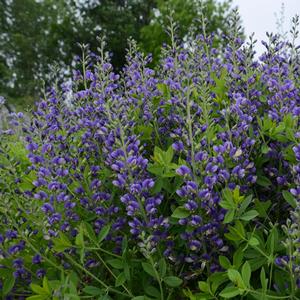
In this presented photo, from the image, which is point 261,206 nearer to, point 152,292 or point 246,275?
point 246,275

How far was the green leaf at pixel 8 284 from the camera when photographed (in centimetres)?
219

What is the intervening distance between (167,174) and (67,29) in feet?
95.6

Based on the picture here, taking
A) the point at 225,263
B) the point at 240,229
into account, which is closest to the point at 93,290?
the point at 225,263

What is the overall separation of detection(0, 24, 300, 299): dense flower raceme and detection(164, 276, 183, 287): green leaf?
0.11 metres

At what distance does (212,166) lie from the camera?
1.99m

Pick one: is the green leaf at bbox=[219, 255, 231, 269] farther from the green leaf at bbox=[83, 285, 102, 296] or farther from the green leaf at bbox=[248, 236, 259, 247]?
the green leaf at bbox=[83, 285, 102, 296]

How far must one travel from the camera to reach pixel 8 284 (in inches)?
87.5

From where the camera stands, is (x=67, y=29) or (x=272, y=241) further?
(x=67, y=29)

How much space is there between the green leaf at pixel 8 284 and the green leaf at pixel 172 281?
0.79 m

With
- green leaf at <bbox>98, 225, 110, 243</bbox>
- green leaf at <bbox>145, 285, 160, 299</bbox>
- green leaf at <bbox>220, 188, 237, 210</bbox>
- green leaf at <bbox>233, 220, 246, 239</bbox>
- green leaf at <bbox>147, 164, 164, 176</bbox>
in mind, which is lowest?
green leaf at <bbox>145, 285, 160, 299</bbox>

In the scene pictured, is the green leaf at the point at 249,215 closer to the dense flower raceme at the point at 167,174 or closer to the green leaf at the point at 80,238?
the dense flower raceme at the point at 167,174

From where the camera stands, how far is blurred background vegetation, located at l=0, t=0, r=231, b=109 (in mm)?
23672

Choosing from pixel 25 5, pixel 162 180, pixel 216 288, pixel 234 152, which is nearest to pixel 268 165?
pixel 234 152

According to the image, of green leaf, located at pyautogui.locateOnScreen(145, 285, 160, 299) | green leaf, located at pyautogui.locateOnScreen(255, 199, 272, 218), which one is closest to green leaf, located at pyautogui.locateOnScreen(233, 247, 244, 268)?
green leaf, located at pyautogui.locateOnScreen(255, 199, 272, 218)
